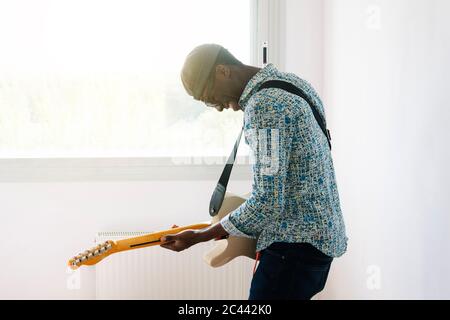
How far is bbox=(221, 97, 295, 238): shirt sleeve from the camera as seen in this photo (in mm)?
1154

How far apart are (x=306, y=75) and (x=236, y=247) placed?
47.6 inches

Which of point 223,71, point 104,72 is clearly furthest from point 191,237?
point 104,72

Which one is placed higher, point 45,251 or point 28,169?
point 28,169

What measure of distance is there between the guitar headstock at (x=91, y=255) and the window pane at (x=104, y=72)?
3.31 ft

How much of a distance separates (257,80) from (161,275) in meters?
1.48

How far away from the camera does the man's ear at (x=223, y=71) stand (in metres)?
1.32

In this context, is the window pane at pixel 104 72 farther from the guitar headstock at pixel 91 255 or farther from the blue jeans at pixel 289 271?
the blue jeans at pixel 289 271

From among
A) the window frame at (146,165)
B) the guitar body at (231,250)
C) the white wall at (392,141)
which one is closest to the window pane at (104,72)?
the window frame at (146,165)

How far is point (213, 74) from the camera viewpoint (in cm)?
132

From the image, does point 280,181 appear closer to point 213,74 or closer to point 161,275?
point 213,74

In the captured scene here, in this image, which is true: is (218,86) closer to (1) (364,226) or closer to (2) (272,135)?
(2) (272,135)

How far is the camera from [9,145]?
2.57m
